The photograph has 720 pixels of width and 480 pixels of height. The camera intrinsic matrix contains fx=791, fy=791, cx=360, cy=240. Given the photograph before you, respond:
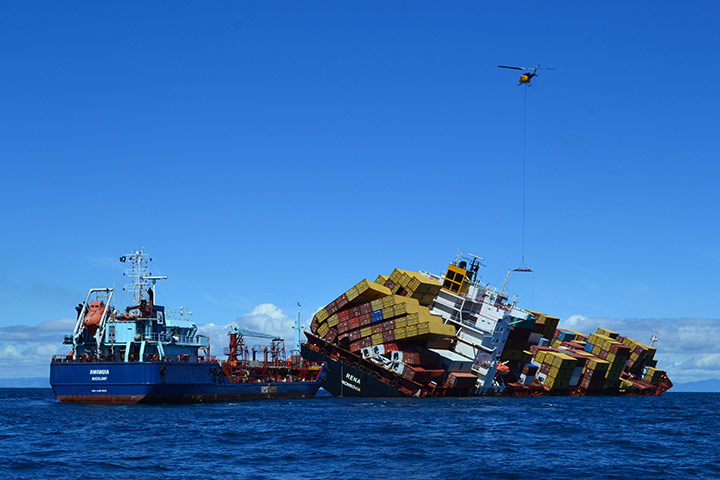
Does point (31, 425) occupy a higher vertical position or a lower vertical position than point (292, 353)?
lower

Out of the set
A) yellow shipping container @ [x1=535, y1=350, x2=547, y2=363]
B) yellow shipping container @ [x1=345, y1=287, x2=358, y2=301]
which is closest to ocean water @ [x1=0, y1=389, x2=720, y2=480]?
yellow shipping container @ [x1=345, y1=287, x2=358, y2=301]

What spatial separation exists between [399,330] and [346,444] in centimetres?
3981

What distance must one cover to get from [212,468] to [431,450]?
41.1 ft

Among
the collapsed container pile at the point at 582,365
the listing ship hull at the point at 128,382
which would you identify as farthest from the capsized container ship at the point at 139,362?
the collapsed container pile at the point at 582,365

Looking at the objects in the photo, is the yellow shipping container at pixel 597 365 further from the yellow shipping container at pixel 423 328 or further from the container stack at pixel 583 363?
the yellow shipping container at pixel 423 328

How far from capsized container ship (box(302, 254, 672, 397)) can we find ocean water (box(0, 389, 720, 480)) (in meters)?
13.6

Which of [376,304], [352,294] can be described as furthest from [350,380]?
[352,294]

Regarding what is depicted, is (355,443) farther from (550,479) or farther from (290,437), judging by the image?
(550,479)

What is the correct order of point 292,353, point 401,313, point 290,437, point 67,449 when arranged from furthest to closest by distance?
point 292,353, point 401,313, point 290,437, point 67,449

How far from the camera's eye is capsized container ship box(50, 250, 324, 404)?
217ft

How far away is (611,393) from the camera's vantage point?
13012cm

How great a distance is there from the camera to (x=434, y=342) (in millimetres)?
89750

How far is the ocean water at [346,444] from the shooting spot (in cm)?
3744

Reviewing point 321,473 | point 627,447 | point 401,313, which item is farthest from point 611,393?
point 321,473
